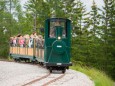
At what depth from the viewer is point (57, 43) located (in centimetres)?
2661

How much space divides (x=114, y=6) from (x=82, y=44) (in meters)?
7.09

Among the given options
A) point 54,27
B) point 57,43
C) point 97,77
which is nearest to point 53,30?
point 54,27

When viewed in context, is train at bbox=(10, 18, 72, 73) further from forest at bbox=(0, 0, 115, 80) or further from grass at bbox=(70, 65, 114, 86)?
forest at bbox=(0, 0, 115, 80)

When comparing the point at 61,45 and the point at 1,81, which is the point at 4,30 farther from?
the point at 1,81

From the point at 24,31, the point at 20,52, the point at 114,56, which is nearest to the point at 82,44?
the point at 114,56

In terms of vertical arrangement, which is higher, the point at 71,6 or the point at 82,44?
the point at 71,6

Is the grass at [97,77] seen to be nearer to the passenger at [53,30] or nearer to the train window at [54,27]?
the train window at [54,27]

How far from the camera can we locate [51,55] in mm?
26984

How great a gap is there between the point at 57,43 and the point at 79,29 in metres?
43.2

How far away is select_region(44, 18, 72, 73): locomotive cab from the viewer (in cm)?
2675

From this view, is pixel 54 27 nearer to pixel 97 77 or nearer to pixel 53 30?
pixel 53 30

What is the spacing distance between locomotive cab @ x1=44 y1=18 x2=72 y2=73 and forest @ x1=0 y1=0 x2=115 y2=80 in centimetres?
3815

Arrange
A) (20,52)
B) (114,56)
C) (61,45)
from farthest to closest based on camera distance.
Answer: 1. (114,56)
2. (20,52)
3. (61,45)

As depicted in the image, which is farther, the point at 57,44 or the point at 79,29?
the point at 79,29
